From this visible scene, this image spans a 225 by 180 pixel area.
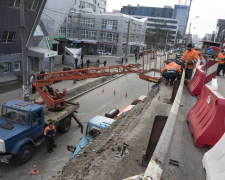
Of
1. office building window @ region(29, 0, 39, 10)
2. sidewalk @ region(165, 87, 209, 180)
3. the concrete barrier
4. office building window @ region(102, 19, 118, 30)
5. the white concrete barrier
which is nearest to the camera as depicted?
the concrete barrier

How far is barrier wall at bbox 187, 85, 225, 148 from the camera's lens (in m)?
3.80

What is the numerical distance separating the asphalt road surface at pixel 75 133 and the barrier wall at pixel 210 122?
5.52 metres

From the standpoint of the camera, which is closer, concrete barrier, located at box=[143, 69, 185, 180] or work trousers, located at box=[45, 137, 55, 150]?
concrete barrier, located at box=[143, 69, 185, 180]

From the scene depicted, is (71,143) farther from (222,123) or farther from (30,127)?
(222,123)

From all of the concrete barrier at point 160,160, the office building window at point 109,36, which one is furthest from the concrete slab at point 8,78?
the office building window at point 109,36

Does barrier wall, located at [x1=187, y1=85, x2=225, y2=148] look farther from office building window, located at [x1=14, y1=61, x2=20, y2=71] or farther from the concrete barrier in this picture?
office building window, located at [x1=14, y1=61, x2=20, y2=71]

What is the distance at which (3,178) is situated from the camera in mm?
6844

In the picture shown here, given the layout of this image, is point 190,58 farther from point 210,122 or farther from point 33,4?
point 33,4

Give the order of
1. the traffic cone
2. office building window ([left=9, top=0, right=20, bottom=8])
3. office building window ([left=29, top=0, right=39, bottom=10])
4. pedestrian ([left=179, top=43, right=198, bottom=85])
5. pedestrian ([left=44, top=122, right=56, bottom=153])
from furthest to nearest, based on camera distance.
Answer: office building window ([left=29, top=0, right=39, bottom=10]) → office building window ([left=9, top=0, right=20, bottom=8]) → pedestrian ([left=179, top=43, right=198, bottom=85]) → pedestrian ([left=44, top=122, right=56, bottom=153]) → the traffic cone

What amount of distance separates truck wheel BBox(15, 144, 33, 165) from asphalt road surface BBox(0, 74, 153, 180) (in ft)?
0.65

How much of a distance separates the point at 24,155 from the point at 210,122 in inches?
277

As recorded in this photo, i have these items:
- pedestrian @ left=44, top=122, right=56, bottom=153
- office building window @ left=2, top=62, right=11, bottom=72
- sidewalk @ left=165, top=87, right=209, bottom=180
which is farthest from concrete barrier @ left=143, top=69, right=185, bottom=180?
office building window @ left=2, top=62, right=11, bottom=72

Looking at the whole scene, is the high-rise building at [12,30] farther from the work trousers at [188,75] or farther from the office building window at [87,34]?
the office building window at [87,34]

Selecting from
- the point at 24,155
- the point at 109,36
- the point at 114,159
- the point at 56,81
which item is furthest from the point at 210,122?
the point at 109,36
